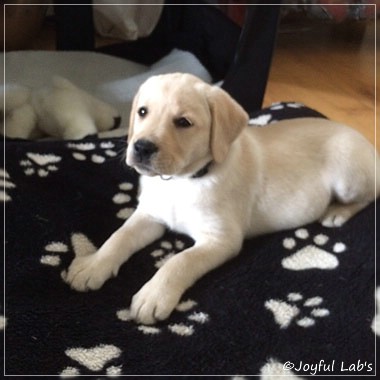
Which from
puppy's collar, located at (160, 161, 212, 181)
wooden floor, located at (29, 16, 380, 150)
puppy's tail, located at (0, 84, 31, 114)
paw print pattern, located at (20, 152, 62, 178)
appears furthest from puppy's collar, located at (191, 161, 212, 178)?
wooden floor, located at (29, 16, 380, 150)

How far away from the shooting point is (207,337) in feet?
4.24

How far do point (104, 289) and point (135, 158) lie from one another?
1.09 ft

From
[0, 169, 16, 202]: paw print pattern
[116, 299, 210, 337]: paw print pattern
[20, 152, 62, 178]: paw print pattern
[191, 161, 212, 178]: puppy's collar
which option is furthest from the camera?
[20, 152, 62, 178]: paw print pattern

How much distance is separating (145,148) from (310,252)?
0.58 meters

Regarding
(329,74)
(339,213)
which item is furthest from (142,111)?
(329,74)

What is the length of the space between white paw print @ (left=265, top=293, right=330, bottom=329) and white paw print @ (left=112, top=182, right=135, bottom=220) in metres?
0.55

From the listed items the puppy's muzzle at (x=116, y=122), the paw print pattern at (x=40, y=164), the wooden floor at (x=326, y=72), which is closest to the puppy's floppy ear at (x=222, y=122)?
the paw print pattern at (x=40, y=164)

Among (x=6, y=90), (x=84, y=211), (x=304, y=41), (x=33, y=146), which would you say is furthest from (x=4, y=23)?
(x=304, y=41)

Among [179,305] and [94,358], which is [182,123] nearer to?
[179,305]

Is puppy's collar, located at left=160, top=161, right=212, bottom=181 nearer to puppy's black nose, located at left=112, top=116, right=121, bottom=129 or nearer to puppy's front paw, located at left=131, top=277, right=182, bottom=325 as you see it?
puppy's front paw, located at left=131, top=277, right=182, bottom=325

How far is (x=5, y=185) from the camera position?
1.72 meters

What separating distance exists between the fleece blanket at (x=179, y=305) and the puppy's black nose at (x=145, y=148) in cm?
33

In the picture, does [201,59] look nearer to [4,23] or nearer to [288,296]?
[4,23]

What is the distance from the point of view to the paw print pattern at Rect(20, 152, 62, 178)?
1.82m
